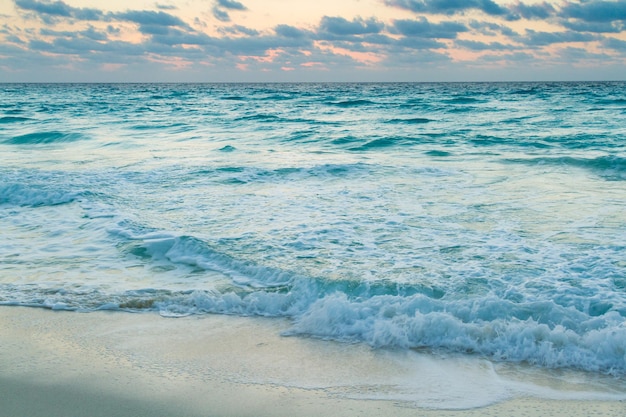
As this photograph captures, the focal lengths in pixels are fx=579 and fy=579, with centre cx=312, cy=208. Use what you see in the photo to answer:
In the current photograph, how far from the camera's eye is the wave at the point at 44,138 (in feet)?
71.6

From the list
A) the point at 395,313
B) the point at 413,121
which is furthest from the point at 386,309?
the point at 413,121

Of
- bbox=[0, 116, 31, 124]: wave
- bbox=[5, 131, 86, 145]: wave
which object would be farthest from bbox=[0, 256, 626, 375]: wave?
bbox=[0, 116, 31, 124]: wave

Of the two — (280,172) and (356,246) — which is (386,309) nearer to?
(356,246)

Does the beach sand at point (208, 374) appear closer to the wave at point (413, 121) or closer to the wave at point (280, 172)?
the wave at point (280, 172)

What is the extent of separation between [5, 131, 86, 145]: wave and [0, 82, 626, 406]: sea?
602cm

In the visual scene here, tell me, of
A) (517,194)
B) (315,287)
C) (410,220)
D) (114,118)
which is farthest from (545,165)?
(114,118)

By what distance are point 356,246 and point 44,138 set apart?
62.5ft

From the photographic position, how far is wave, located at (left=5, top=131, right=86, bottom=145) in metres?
21.8

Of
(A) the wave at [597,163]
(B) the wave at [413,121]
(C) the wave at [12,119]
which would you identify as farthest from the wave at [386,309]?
(C) the wave at [12,119]

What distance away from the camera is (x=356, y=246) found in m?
7.02

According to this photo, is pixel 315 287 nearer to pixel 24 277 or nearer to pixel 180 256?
pixel 180 256

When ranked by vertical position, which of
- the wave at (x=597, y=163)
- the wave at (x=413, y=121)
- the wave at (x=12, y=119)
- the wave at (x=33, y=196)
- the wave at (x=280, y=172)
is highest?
the wave at (x=413, y=121)

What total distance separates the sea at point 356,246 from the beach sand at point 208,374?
280mm

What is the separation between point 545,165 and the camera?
1395 cm
